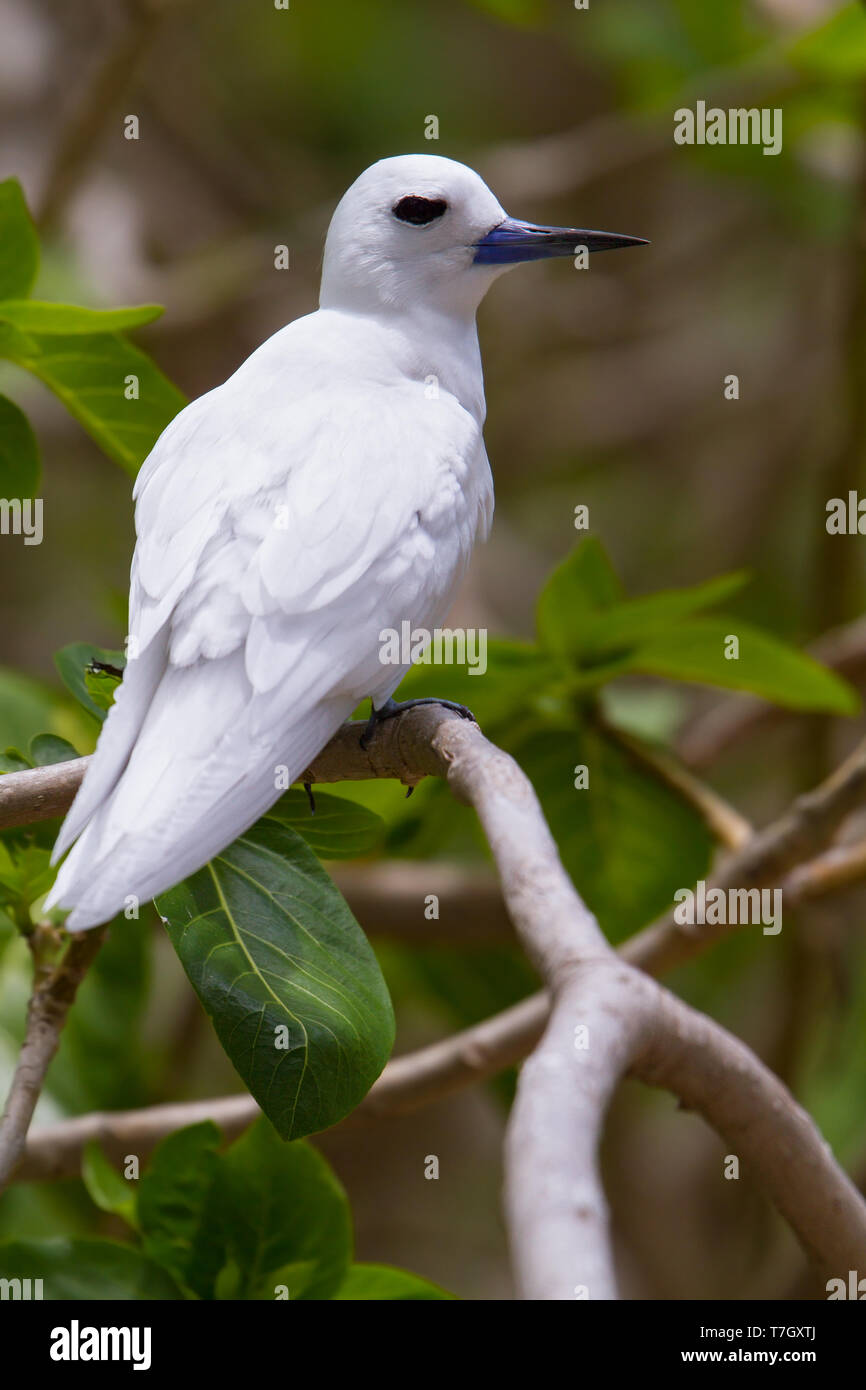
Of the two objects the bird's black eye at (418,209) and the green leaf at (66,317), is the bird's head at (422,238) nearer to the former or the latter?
the bird's black eye at (418,209)

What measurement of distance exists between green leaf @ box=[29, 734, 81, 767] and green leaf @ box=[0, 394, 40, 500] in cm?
25

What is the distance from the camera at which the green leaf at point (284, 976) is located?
2.96 feet

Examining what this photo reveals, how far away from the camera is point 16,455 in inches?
46.9

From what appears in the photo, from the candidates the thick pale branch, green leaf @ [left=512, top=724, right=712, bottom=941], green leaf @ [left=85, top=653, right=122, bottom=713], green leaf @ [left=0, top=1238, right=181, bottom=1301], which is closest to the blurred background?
green leaf @ [left=512, top=724, right=712, bottom=941]

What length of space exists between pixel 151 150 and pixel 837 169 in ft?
5.08

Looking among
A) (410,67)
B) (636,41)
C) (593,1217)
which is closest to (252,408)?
(593,1217)

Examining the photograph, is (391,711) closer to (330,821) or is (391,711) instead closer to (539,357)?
(330,821)

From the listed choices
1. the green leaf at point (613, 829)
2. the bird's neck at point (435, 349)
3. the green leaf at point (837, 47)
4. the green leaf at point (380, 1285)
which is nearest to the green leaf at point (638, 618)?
the green leaf at point (613, 829)

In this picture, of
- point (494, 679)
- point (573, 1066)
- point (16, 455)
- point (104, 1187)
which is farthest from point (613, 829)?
point (573, 1066)

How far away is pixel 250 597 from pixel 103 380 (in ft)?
1.08

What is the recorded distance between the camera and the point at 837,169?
312cm

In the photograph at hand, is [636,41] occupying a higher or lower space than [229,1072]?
higher

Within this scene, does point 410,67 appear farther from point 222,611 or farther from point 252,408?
point 222,611

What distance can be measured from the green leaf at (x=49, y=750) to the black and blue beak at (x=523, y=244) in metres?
0.66
